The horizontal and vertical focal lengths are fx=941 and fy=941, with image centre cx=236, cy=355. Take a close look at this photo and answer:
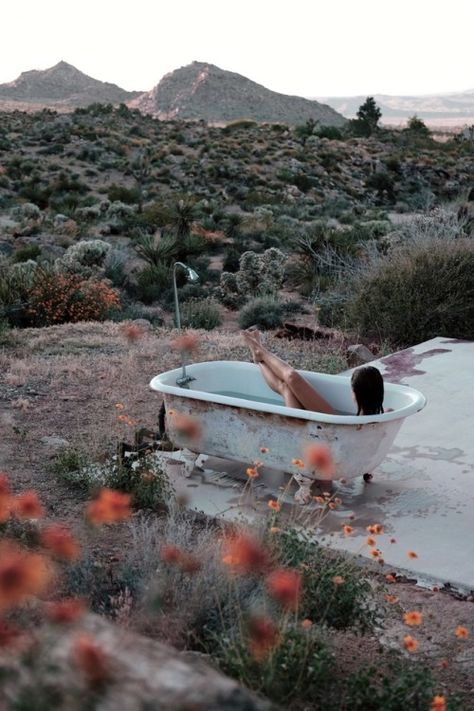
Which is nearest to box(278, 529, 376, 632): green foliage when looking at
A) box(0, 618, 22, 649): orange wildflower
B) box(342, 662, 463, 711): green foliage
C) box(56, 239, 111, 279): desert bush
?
box(342, 662, 463, 711): green foliage

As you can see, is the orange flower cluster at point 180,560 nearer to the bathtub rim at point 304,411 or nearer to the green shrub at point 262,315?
the bathtub rim at point 304,411

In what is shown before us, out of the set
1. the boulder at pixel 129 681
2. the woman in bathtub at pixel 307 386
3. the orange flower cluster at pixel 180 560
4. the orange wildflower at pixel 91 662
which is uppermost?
the orange wildflower at pixel 91 662

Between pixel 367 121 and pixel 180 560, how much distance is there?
57.8 m

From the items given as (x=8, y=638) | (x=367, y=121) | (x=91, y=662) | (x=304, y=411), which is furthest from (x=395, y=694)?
(x=367, y=121)

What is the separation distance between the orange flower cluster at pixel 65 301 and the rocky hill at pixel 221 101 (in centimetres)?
8438

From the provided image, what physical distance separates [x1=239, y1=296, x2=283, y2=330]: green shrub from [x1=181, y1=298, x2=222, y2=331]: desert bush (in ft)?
1.47

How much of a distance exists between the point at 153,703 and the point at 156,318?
547 inches

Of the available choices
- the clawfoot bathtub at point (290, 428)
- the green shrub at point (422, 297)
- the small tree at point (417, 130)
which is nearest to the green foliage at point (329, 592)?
the clawfoot bathtub at point (290, 428)

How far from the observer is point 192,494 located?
22.5ft

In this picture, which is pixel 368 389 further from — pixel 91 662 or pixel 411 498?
pixel 91 662

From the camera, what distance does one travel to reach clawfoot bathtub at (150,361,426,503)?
6.34m

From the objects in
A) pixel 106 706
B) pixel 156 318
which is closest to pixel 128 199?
pixel 156 318

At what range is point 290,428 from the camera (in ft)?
21.3

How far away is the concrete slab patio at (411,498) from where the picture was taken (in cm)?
575
